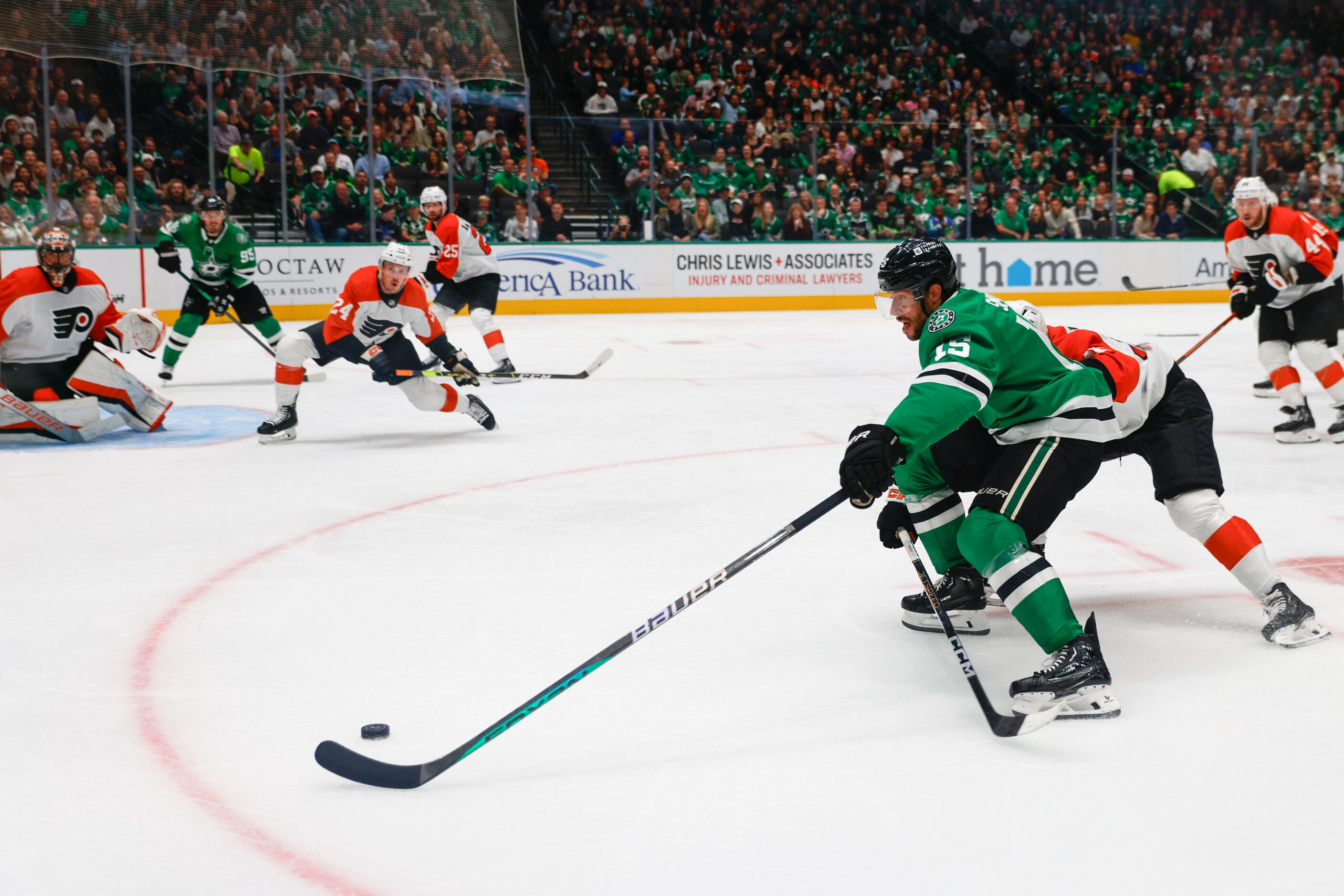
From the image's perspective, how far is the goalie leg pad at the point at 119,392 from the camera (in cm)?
551

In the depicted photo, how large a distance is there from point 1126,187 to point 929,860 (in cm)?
1385

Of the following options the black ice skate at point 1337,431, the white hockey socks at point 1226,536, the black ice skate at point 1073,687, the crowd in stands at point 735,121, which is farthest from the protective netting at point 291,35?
the black ice skate at point 1073,687

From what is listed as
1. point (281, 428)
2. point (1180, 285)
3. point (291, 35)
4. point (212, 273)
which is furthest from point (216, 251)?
point (1180, 285)

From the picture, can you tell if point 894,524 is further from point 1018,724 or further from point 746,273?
point 746,273

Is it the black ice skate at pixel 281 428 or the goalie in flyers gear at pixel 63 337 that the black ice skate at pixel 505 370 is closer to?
the black ice skate at pixel 281 428

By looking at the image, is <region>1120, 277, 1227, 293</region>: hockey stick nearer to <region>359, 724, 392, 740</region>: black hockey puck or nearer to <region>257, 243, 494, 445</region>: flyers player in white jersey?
<region>257, 243, 494, 445</region>: flyers player in white jersey

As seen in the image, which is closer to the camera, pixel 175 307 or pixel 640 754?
pixel 640 754

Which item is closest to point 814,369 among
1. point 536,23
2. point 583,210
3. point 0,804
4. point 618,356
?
point 618,356

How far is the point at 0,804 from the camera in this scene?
1.93m

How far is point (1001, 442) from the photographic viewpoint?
2.54m

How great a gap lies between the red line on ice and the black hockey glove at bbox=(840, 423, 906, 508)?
1.03 metres

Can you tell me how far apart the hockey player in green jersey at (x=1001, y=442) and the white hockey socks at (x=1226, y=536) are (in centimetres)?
23

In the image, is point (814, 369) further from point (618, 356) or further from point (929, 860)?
point (929, 860)

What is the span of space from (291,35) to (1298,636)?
37.3ft
